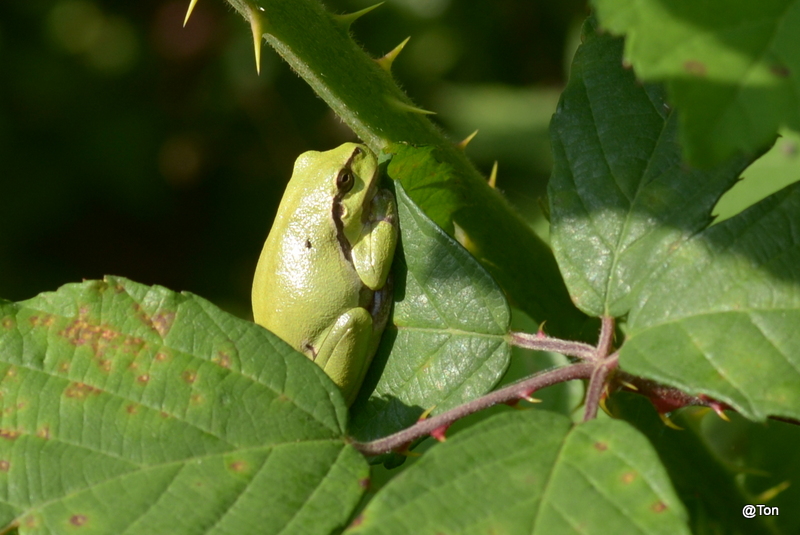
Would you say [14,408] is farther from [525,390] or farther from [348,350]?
[525,390]

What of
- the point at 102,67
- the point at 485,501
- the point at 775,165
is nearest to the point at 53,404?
the point at 485,501

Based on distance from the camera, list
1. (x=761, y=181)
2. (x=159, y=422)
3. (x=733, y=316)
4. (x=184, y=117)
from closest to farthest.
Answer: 1. (x=733, y=316)
2. (x=159, y=422)
3. (x=761, y=181)
4. (x=184, y=117)

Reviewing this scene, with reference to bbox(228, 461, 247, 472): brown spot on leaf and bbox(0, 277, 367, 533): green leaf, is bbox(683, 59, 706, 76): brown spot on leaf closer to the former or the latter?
bbox(0, 277, 367, 533): green leaf

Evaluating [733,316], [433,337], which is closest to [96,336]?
[433,337]

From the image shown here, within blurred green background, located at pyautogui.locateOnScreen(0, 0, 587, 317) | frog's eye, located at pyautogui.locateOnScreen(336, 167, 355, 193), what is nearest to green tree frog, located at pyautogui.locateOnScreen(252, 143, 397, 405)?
frog's eye, located at pyautogui.locateOnScreen(336, 167, 355, 193)

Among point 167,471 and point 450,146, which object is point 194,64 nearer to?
point 450,146

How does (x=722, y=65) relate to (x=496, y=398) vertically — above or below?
above

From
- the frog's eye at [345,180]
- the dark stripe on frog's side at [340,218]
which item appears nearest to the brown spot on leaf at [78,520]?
the dark stripe on frog's side at [340,218]
